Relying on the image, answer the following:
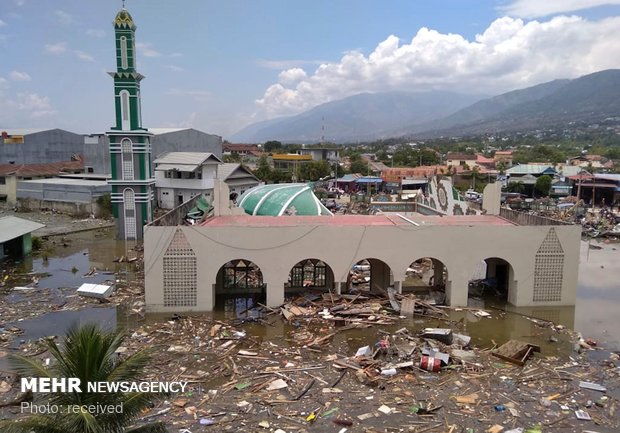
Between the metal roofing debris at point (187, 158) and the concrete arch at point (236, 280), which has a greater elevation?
the metal roofing debris at point (187, 158)

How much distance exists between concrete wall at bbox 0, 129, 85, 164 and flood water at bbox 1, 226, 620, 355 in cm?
3322

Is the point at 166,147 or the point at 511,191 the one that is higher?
the point at 166,147

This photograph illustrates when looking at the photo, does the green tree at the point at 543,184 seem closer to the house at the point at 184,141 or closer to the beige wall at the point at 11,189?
the house at the point at 184,141

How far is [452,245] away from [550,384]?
6.14 meters

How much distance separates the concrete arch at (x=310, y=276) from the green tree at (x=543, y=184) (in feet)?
121

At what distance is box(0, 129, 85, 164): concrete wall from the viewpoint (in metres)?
49.6

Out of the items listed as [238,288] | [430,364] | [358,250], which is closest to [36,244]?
[238,288]

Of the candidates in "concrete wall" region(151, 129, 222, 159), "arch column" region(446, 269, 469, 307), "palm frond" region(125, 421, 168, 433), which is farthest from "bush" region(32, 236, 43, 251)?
"palm frond" region(125, 421, 168, 433)

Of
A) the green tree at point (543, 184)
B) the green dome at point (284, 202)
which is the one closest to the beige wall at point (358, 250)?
the green dome at point (284, 202)

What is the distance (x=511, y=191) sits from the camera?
161 feet

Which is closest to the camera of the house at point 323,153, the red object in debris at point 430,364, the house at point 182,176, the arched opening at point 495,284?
the red object in debris at point 430,364

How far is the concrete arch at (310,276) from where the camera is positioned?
17953 mm

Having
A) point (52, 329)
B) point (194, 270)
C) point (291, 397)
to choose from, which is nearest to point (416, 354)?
point (291, 397)

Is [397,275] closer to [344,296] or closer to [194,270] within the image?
[344,296]
